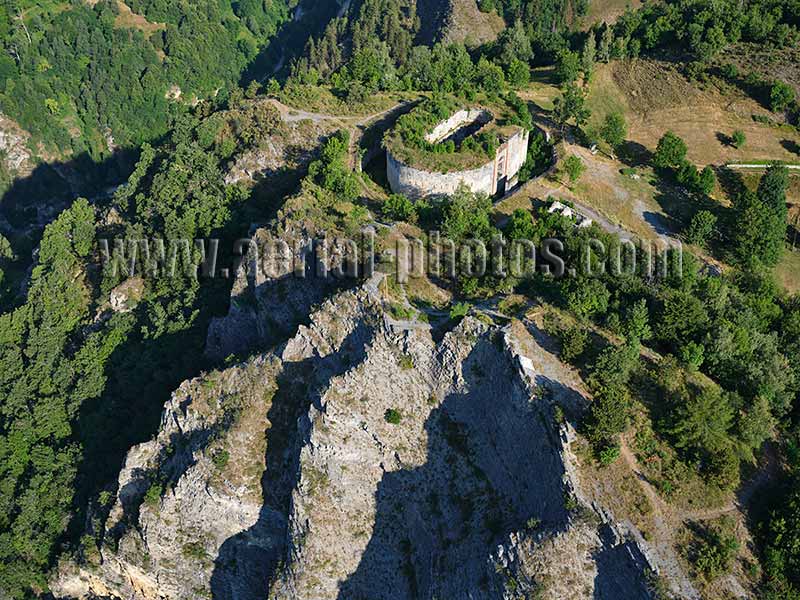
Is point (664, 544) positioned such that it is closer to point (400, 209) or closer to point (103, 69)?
point (400, 209)

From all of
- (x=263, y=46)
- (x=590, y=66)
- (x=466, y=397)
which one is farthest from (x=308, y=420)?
(x=263, y=46)

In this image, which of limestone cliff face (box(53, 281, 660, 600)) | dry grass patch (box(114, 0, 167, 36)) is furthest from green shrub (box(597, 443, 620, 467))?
dry grass patch (box(114, 0, 167, 36))

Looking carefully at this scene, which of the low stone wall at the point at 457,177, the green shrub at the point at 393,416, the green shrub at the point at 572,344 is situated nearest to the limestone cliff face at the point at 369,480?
the green shrub at the point at 393,416

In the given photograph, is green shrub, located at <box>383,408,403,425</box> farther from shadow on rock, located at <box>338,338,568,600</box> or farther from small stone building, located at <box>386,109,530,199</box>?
small stone building, located at <box>386,109,530,199</box>

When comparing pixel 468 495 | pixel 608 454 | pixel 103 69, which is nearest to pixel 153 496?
pixel 468 495

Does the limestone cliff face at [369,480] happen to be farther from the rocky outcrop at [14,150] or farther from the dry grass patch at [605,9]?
the dry grass patch at [605,9]

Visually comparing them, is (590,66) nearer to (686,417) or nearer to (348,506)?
(686,417)

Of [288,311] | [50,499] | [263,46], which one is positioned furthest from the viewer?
[263,46]
